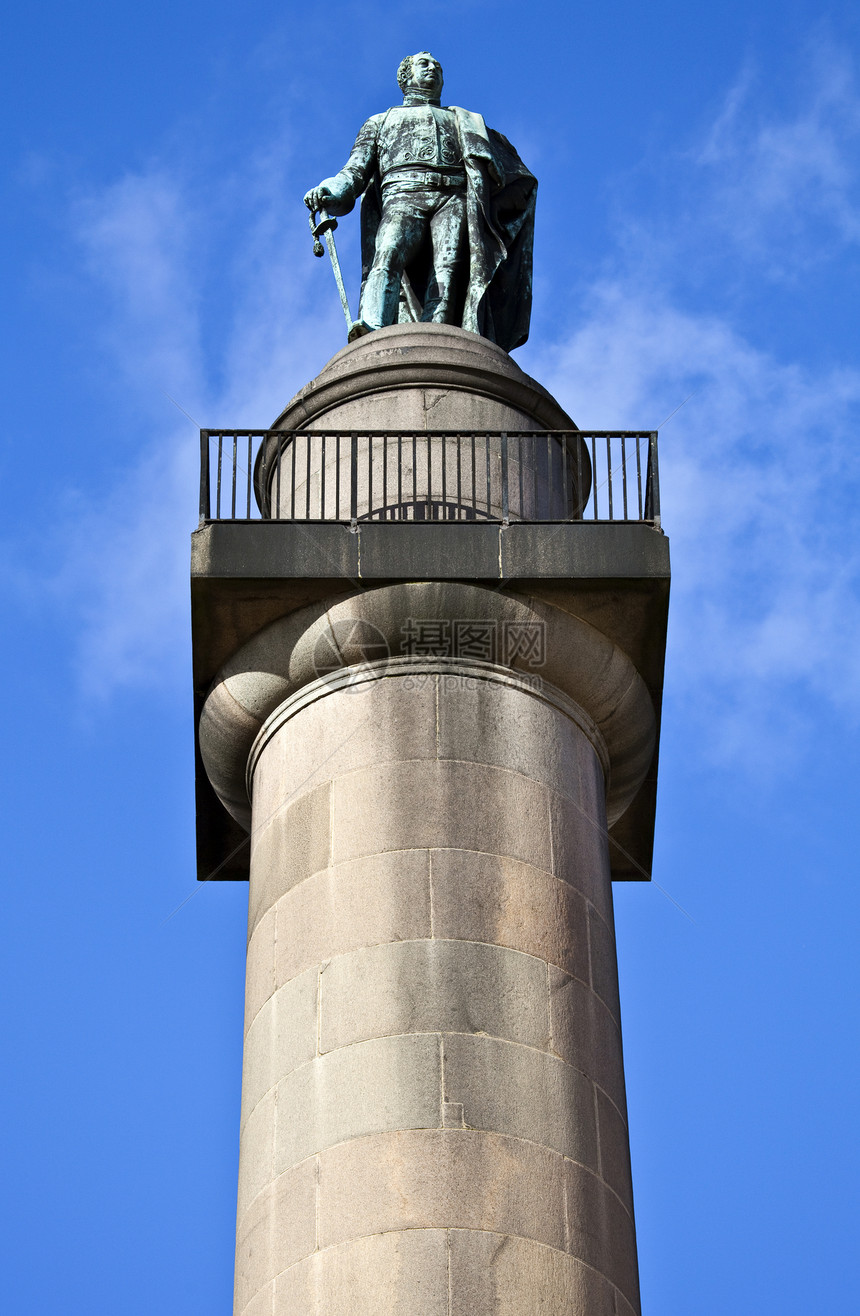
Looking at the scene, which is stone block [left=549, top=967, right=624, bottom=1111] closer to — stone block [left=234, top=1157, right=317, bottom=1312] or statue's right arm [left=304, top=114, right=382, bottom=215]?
stone block [left=234, top=1157, right=317, bottom=1312]

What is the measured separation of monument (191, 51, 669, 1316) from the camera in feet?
58.8

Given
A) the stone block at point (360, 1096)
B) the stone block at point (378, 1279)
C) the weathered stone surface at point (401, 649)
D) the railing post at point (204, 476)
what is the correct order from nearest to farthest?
the stone block at point (378, 1279), the stone block at point (360, 1096), the weathered stone surface at point (401, 649), the railing post at point (204, 476)

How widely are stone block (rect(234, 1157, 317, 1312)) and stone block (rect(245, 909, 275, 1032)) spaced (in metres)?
2.07

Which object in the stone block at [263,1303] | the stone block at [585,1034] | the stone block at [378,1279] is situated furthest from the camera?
the stone block at [585,1034]

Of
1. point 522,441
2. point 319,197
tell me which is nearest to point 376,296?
point 319,197

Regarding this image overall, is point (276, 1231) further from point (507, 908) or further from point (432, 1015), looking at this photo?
point (507, 908)

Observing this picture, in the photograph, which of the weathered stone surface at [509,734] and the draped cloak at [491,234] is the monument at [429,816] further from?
the draped cloak at [491,234]

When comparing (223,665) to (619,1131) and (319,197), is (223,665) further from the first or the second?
(319,197)

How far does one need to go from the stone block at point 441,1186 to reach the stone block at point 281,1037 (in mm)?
1198

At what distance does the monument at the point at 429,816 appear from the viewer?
1792 centimetres

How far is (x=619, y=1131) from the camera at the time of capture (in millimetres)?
19375

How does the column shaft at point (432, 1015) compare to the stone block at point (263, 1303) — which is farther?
the stone block at point (263, 1303)

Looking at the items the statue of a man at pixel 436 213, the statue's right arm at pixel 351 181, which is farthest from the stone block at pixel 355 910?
the statue's right arm at pixel 351 181

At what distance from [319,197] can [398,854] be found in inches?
467
